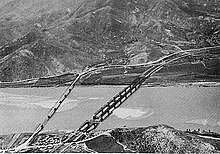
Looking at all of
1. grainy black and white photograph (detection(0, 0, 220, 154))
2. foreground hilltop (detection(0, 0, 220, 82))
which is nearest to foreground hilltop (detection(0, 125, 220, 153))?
grainy black and white photograph (detection(0, 0, 220, 154))

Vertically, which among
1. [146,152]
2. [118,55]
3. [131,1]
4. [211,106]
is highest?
[131,1]

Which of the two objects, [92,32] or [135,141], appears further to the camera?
[92,32]

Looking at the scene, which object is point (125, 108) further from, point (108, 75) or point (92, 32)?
point (92, 32)

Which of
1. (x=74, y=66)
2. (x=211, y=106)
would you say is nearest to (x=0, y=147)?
(x=74, y=66)

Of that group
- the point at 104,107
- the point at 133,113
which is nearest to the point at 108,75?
the point at 104,107

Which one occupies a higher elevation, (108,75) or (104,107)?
(108,75)

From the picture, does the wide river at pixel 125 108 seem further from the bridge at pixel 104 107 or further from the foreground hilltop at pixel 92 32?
the foreground hilltop at pixel 92 32

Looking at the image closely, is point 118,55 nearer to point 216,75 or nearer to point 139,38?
point 139,38

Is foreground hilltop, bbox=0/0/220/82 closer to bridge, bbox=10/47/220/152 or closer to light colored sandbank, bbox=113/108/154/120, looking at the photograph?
bridge, bbox=10/47/220/152
